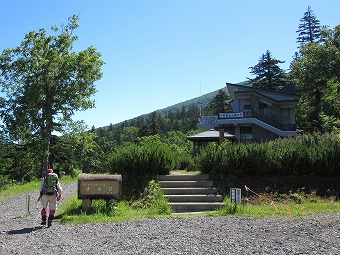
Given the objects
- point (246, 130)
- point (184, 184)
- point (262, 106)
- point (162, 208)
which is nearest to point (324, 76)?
point (262, 106)

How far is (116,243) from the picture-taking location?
727 centimetres

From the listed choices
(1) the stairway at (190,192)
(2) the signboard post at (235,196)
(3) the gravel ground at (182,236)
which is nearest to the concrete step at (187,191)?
(1) the stairway at (190,192)

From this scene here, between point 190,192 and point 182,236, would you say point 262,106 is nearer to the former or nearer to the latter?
point 190,192

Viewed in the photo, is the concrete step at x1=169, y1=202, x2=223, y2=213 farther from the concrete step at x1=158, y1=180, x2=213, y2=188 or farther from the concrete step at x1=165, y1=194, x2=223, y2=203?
the concrete step at x1=158, y1=180, x2=213, y2=188

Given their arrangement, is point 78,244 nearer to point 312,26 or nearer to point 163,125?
point 312,26

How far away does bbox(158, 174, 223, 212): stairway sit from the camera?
39.8 ft

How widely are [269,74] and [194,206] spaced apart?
58.9m

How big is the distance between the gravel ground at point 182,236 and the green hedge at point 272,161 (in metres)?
4.65

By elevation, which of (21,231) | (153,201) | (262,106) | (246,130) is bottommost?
(21,231)

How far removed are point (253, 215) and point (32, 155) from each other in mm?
22454

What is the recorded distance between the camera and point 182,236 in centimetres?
770

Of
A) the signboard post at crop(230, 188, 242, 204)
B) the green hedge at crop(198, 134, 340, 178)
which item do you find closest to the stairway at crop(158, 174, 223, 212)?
the green hedge at crop(198, 134, 340, 178)

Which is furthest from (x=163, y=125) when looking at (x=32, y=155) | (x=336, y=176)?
(x=336, y=176)

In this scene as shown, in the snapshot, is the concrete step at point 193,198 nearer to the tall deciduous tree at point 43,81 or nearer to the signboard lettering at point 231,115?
the tall deciduous tree at point 43,81
